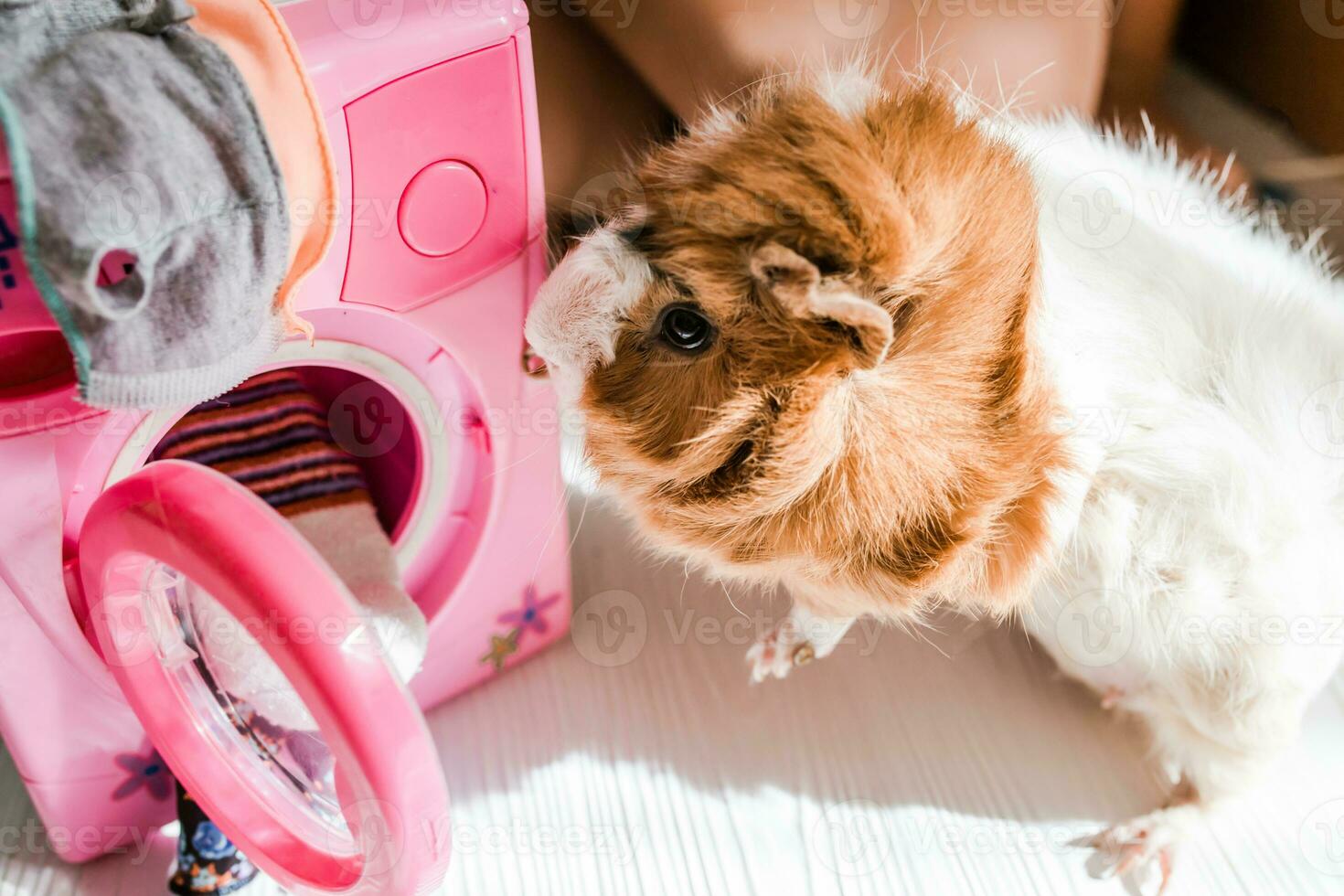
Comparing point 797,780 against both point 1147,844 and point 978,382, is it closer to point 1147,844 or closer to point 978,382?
point 1147,844

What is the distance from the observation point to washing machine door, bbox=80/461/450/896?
0.62 metres

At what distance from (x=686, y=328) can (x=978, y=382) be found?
0.67ft

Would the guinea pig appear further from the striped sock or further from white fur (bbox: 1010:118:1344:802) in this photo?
the striped sock

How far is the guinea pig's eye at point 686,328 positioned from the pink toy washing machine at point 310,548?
22 cm

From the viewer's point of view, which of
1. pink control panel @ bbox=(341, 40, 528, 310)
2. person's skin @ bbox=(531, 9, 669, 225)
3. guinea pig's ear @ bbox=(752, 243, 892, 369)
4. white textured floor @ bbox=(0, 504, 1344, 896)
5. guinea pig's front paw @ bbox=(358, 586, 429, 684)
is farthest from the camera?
person's skin @ bbox=(531, 9, 669, 225)

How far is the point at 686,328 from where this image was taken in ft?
2.05

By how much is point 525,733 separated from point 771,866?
0.30m

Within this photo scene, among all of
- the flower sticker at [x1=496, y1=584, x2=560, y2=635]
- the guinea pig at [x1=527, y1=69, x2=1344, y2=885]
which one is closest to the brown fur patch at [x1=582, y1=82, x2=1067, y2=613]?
the guinea pig at [x1=527, y1=69, x2=1344, y2=885]

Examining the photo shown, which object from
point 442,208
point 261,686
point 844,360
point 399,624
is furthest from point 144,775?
point 844,360

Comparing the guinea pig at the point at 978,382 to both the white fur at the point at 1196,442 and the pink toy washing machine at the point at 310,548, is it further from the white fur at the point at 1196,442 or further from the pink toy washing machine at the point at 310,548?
the pink toy washing machine at the point at 310,548

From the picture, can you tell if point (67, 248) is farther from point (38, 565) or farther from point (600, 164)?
point (600, 164)

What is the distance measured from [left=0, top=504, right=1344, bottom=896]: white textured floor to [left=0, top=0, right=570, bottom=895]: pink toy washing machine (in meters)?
0.14

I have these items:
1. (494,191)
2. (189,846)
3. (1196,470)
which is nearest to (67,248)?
(494,191)

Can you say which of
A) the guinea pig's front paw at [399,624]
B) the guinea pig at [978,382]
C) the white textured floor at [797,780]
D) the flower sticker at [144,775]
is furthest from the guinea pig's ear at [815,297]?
the flower sticker at [144,775]
